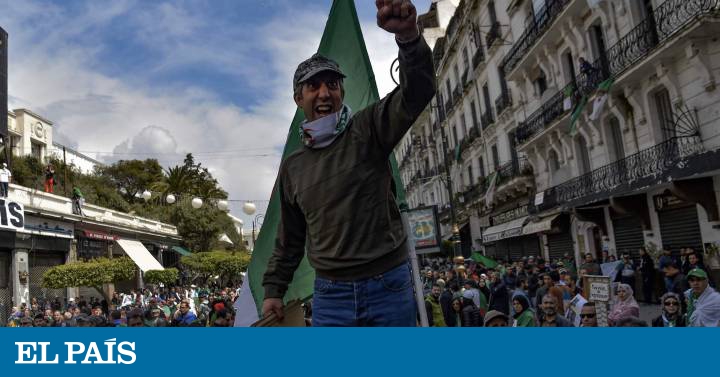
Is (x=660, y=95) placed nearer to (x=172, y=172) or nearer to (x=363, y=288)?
(x=363, y=288)

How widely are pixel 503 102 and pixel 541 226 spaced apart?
7.42 metres

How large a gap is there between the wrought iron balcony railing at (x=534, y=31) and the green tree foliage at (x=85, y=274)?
16.3 meters

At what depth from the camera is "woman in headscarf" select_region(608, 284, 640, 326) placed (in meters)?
7.39

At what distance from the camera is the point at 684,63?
1285 cm

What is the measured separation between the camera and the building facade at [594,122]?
486 inches

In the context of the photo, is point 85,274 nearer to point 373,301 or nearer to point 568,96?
point 568,96

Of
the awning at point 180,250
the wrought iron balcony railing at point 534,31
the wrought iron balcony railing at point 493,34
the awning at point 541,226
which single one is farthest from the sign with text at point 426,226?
the awning at point 180,250

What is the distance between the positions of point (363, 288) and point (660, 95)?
14.7 m

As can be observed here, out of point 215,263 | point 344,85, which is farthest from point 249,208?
point 344,85

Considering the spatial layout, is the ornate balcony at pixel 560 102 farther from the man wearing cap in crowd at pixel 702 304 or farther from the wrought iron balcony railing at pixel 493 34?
the man wearing cap in crowd at pixel 702 304

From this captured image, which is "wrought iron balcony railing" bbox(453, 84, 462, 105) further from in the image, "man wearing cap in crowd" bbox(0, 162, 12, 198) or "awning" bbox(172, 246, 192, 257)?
"man wearing cap in crowd" bbox(0, 162, 12, 198)

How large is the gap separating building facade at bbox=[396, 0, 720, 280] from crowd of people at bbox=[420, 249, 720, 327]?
156 cm

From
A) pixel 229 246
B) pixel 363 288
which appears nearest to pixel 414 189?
pixel 229 246

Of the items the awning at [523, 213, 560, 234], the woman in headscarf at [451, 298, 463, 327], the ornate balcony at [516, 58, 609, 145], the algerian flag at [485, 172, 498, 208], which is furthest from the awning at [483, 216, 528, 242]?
the woman in headscarf at [451, 298, 463, 327]
